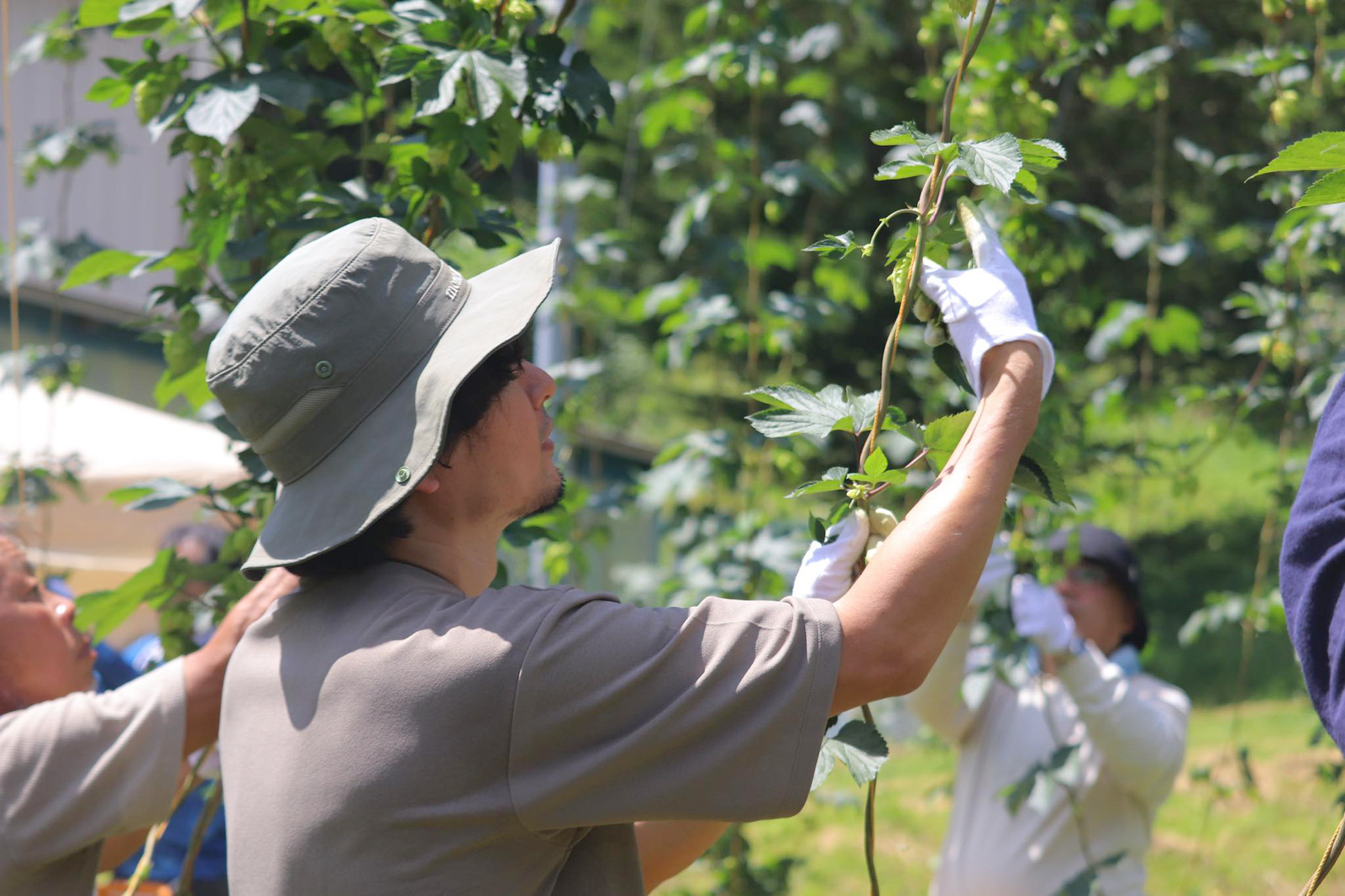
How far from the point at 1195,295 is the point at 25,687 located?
281 inches

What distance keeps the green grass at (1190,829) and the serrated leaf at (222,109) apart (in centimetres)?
264

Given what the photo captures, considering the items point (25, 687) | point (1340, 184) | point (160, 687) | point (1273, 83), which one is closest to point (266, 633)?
point (160, 687)

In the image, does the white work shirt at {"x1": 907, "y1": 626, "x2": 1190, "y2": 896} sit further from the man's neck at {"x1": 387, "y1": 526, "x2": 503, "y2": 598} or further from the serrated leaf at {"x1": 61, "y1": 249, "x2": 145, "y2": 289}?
the serrated leaf at {"x1": 61, "y1": 249, "x2": 145, "y2": 289}

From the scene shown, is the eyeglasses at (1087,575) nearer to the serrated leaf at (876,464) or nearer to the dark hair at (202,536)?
the serrated leaf at (876,464)

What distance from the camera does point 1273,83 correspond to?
9.29ft

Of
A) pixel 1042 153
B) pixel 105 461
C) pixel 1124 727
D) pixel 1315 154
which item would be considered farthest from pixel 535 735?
pixel 105 461

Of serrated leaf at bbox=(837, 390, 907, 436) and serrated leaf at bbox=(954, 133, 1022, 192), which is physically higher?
serrated leaf at bbox=(954, 133, 1022, 192)

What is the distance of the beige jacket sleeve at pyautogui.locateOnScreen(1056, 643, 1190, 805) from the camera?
2.69 m

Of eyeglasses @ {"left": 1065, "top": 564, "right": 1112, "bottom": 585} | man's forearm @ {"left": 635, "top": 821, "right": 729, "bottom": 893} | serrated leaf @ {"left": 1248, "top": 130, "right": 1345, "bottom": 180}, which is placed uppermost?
serrated leaf @ {"left": 1248, "top": 130, "right": 1345, "bottom": 180}

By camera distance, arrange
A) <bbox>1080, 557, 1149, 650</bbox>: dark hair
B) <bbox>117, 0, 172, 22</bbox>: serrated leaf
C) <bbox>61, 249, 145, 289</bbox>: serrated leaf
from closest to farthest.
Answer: <bbox>117, 0, 172, 22</bbox>: serrated leaf → <bbox>61, 249, 145, 289</bbox>: serrated leaf → <bbox>1080, 557, 1149, 650</bbox>: dark hair

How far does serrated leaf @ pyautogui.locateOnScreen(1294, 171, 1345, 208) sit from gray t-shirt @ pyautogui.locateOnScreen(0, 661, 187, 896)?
1350 millimetres

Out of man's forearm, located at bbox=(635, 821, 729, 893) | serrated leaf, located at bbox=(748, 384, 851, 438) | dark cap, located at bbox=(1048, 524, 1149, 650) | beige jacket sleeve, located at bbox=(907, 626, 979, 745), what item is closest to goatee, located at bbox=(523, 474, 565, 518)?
serrated leaf, located at bbox=(748, 384, 851, 438)

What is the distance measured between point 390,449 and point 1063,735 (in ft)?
6.95

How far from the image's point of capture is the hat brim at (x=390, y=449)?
1.25m
